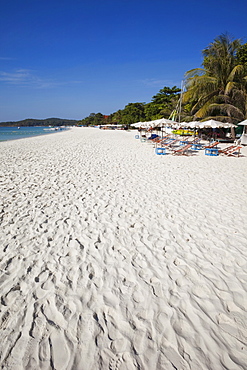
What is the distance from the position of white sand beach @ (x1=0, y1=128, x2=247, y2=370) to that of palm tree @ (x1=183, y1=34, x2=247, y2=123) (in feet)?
52.1

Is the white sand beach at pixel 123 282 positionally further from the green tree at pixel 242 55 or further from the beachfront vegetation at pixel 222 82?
the green tree at pixel 242 55

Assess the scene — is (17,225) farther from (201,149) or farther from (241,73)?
(241,73)

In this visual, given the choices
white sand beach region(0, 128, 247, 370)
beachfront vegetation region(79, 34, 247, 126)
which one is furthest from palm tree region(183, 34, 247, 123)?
white sand beach region(0, 128, 247, 370)

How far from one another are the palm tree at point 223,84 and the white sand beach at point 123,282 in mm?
15871

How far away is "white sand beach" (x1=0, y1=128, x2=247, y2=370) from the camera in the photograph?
161 centimetres

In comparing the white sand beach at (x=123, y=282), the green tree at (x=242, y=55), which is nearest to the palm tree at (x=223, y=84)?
the green tree at (x=242, y=55)

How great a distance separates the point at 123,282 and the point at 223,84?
21.1 metres

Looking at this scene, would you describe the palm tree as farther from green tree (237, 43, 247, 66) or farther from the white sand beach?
the white sand beach

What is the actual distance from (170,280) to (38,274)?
162cm

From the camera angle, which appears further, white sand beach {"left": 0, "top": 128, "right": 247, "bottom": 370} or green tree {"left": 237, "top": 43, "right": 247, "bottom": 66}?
green tree {"left": 237, "top": 43, "right": 247, "bottom": 66}

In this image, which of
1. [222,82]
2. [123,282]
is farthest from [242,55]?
[123,282]

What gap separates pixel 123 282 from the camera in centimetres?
229

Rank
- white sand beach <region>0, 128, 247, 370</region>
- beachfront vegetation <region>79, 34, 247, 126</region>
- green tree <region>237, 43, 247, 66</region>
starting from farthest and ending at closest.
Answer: green tree <region>237, 43, 247, 66</region> < beachfront vegetation <region>79, 34, 247, 126</region> < white sand beach <region>0, 128, 247, 370</region>

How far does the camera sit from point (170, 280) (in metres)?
2.31
